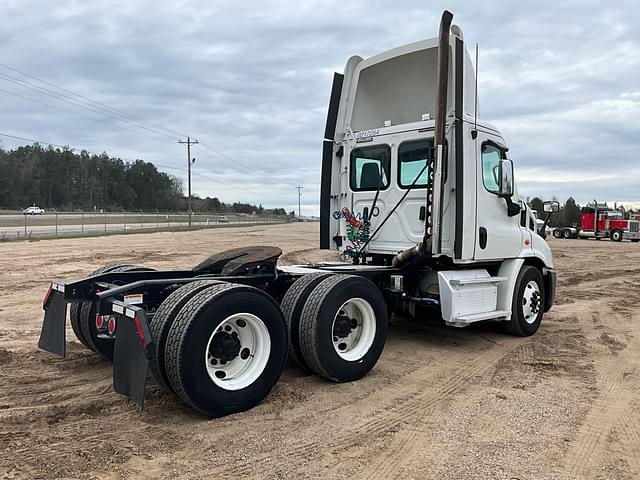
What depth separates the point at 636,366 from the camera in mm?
6332

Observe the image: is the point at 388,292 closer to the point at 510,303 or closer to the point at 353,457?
the point at 510,303

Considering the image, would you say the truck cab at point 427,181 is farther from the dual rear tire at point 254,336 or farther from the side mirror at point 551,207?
the dual rear tire at point 254,336

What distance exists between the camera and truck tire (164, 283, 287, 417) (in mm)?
4199

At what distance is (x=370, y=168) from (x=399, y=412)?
395 centimetres

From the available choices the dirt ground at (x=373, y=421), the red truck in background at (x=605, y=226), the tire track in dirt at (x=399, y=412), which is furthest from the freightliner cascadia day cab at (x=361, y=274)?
the red truck in background at (x=605, y=226)

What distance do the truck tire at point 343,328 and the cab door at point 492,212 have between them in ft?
6.43

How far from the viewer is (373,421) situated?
14.8ft

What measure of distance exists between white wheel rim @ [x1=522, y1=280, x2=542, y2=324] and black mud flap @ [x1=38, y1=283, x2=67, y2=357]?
5.82m

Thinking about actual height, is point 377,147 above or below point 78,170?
below

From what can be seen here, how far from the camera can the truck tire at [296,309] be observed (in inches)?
209

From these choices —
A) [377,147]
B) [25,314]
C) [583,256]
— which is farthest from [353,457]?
[583,256]

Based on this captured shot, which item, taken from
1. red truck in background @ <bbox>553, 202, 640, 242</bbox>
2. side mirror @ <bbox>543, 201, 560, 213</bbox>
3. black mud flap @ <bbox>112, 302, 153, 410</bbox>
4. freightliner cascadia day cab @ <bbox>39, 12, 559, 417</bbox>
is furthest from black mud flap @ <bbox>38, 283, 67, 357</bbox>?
red truck in background @ <bbox>553, 202, 640, 242</bbox>

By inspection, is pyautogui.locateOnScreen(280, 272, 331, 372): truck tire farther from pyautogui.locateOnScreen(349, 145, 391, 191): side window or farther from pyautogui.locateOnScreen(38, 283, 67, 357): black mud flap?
pyautogui.locateOnScreen(349, 145, 391, 191): side window

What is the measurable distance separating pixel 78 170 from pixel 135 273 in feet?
360
